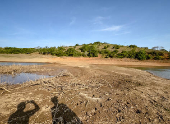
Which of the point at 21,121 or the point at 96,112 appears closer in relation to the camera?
the point at 21,121

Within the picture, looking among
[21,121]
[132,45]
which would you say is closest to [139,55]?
[132,45]

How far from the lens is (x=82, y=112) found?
281cm

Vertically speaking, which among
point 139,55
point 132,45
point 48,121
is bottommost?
point 48,121

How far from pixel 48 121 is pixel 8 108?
153 centimetres

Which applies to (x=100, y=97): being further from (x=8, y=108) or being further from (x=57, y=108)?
(x=8, y=108)

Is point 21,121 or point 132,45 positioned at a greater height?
point 132,45

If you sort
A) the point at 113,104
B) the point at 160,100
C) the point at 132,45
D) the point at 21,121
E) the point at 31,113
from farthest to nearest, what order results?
1. the point at 132,45
2. the point at 160,100
3. the point at 113,104
4. the point at 31,113
5. the point at 21,121

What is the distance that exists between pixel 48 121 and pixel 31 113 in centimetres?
Answer: 67

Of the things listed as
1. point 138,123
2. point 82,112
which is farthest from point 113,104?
point 82,112

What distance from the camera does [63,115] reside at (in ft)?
8.77

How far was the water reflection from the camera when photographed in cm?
245

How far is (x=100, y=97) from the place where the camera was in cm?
373

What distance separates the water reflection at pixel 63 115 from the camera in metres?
2.45

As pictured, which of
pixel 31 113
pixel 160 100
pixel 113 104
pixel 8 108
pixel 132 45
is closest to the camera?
pixel 31 113
